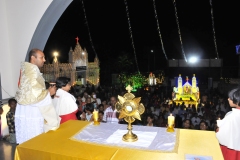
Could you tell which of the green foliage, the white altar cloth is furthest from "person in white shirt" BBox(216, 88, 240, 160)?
the green foliage

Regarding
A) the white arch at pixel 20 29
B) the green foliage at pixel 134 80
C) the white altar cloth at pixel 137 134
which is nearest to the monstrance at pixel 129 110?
the white altar cloth at pixel 137 134

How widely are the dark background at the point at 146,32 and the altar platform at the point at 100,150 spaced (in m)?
10.5

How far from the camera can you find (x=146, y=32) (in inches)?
820

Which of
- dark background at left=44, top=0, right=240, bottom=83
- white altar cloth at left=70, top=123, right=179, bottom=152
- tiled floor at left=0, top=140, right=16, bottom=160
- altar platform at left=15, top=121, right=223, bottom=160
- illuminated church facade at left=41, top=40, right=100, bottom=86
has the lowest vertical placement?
tiled floor at left=0, top=140, right=16, bottom=160

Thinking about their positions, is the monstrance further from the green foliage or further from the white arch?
the green foliage

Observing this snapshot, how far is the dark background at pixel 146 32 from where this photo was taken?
1362 centimetres

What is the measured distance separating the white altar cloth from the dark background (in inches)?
404

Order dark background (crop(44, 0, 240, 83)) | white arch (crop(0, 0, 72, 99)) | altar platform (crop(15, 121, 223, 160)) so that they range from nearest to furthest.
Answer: altar platform (crop(15, 121, 223, 160)), white arch (crop(0, 0, 72, 99)), dark background (crop(44, 0, 240, 83))

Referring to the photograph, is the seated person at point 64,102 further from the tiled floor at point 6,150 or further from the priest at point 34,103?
the tiled floor at point 6,150

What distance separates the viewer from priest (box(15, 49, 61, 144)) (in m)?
2.59

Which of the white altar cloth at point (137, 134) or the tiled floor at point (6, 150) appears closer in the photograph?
the white altar cloth at point (137, 134)

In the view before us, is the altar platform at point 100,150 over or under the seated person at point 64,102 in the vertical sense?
under

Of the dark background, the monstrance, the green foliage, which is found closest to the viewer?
the monstrance

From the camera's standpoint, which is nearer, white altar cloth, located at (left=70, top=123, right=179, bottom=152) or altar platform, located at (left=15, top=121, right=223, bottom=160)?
altar platform, located at (left=15, top=121, right=223, bottom=160)
